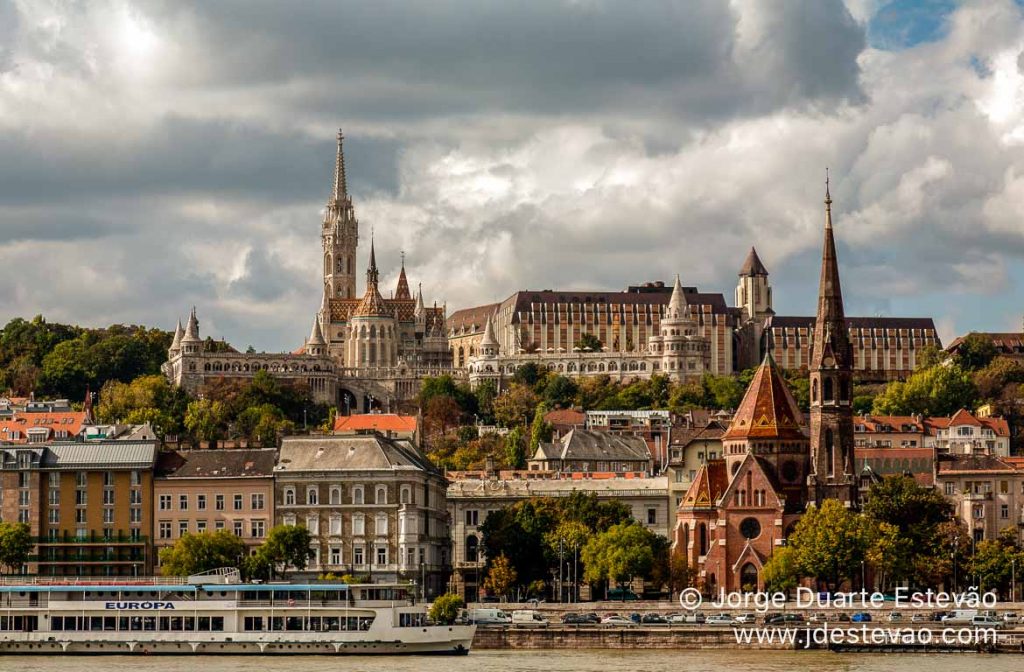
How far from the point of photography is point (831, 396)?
152m

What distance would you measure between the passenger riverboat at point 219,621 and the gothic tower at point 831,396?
1770 inches

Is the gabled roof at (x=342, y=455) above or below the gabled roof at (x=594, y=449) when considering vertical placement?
below

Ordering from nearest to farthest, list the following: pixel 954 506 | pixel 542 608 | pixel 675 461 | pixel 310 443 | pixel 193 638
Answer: pixel 193 638
pixel 542 608
pixel 310 443
pixel 954 506
pixel 675 461

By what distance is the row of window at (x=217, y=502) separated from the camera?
447 feet

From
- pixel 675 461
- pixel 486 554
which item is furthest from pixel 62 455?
pixel 675 461

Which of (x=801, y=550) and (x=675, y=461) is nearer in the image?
(x=801, y=550)

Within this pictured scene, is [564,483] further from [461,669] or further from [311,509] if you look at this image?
[461,669]

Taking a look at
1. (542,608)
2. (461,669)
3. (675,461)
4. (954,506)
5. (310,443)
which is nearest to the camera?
(461,669)

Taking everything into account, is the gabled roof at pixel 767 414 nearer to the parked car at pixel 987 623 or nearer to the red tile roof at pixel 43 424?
the parked car at pixel 987 623

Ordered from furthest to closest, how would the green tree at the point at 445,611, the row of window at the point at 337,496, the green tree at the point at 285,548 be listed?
the row of window at the point at 337,496 < the green tree at the point at 285,548 < the green tree at the point at 445,611

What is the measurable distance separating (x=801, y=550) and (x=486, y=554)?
20.8 metres

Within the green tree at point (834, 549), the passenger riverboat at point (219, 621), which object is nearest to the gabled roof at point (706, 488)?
the green tree at point (834, 549)

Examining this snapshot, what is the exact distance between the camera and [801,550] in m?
136

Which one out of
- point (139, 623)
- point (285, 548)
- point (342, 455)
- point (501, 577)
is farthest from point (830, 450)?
point (139, 623)
